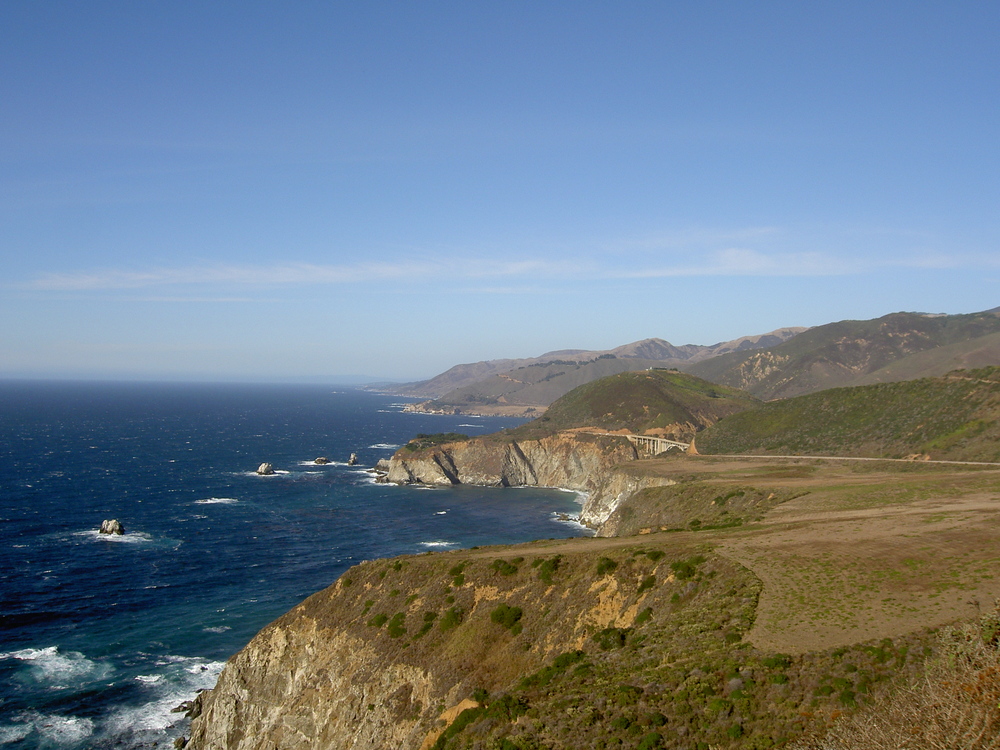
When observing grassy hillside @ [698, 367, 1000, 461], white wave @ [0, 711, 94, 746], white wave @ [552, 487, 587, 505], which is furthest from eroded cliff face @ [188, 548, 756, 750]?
white wave @ [552, 487, 587, 505]

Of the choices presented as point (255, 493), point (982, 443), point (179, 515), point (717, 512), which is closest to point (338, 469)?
point (255, 493)

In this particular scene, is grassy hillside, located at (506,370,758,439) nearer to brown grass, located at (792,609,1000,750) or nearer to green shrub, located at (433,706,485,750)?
green shrub, located at (433,706,485,750)

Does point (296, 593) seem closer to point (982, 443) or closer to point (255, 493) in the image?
point (255, 493)

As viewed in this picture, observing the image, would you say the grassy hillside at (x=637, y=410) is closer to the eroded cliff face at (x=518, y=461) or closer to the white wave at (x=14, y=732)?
the eroded cliff face at (x=518, y=461)

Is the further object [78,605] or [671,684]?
[78,605]

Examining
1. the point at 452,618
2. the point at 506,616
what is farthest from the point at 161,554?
the point at 506,616

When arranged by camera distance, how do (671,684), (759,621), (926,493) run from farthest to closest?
(926,493)
(759,621)
(671,684)

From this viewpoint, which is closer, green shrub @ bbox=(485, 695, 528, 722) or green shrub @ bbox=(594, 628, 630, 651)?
green shrub @ bbox=(485, 695, 528, 722)
